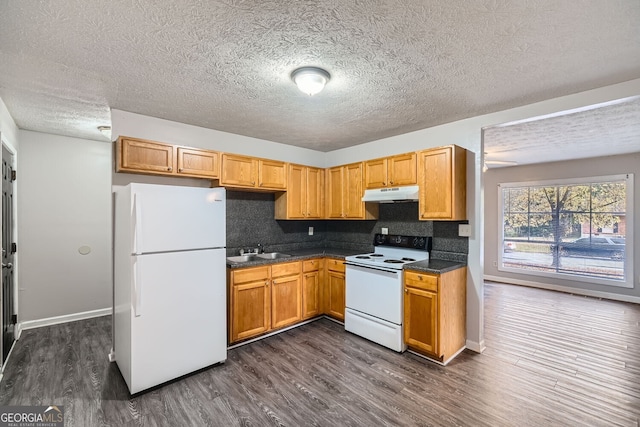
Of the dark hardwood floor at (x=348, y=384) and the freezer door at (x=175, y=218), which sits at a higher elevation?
the freezer door at (x=175, y=218)

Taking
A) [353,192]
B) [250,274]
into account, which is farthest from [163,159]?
[353,192]

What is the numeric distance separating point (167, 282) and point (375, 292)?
2.12 metres

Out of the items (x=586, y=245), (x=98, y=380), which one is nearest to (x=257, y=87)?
(x=98, y=380)

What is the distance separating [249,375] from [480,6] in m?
3.18

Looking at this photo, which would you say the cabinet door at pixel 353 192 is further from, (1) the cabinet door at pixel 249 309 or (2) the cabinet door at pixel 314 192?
(1) the cabinet door at pixel 249 309

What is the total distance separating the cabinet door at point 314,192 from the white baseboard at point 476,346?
248 centimetres

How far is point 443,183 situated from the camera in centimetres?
314

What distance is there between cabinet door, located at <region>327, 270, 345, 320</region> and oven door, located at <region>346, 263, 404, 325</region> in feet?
0.73

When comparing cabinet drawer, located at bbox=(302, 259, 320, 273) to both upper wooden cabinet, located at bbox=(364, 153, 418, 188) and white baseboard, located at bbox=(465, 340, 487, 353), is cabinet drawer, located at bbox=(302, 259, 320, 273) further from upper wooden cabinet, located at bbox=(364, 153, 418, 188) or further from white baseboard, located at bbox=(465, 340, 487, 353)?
white baseboard, located at bbox=(465, 340, 487, 353)

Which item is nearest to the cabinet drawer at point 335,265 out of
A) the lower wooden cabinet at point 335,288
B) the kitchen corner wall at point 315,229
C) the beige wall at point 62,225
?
the lower wooden cabinet at point 335,288

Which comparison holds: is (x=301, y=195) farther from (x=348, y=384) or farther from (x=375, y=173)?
(x=348, y=384)

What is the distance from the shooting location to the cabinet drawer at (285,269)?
356 centimetres

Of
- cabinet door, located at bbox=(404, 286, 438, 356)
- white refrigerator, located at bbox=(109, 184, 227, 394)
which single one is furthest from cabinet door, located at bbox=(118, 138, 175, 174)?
cabinet door, located at bbox=(404, 286, 438, 356)

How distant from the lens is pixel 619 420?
2105 millimetres
